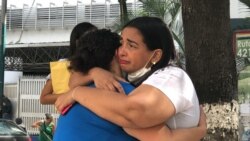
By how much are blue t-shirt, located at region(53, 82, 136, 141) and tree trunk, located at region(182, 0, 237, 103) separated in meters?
1.90

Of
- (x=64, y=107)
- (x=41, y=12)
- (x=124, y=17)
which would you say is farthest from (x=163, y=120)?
(x=41, y=12)

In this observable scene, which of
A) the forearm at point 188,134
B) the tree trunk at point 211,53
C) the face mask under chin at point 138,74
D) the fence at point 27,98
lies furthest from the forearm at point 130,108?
the fence at point 27,98

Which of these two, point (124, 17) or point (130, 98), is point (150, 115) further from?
point (124, 17)

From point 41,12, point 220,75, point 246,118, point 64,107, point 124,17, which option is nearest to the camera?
point 64,107

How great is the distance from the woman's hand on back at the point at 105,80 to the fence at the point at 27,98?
60.1ft

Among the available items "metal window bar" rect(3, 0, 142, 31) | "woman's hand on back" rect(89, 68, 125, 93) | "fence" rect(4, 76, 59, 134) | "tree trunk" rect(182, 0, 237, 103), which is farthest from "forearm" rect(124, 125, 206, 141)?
"metal window bar" rect(3, 0, 142, 31)

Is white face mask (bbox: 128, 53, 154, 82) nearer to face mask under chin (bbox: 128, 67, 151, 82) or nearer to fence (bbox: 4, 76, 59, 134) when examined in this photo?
face mask under chin (bbox: 128, 67, 151, 82)

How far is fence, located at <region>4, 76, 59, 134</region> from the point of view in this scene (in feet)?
66.7

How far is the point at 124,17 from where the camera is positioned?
29.4 feet

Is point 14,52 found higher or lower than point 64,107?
lower

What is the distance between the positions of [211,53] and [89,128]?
6.89 ft

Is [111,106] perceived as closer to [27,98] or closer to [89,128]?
[89,128]

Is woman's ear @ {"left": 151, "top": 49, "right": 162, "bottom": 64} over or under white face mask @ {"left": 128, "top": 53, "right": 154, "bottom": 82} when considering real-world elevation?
over

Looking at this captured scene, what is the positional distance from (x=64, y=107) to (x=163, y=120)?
44 centimetres
